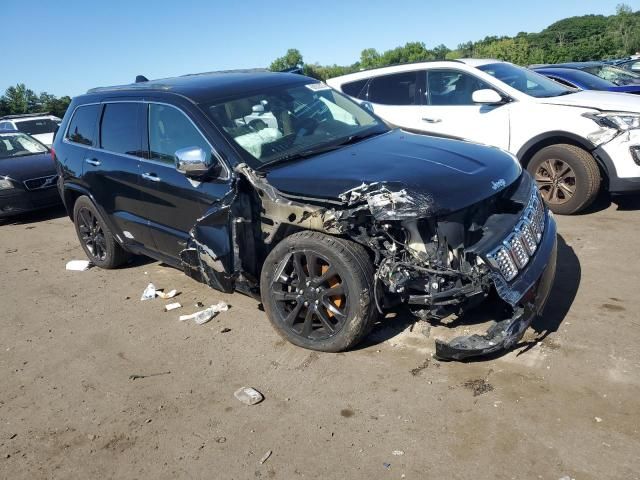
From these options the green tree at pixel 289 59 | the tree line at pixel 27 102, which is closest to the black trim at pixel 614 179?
the tree line at pixel 27 102

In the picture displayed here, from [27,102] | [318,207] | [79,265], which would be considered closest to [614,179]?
[318,207]

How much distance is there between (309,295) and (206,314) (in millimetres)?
1317

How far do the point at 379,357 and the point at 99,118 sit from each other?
363cm

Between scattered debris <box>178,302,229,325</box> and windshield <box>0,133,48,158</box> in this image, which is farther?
windshield <box>0,133,48,158</box>

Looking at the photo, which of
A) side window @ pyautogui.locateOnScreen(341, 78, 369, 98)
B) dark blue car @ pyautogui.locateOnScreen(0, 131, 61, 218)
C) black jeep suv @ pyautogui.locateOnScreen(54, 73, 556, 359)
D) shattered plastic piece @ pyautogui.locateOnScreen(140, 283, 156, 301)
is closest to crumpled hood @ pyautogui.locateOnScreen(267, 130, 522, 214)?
black jeep suv @ pyautogui.locateOnScreen(54, 73, 556, 359)

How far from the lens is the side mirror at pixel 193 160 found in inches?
151

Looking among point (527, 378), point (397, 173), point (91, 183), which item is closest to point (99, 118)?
point (91, 183)

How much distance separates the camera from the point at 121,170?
16.1ft

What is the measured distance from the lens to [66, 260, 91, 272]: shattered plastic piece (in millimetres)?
6251

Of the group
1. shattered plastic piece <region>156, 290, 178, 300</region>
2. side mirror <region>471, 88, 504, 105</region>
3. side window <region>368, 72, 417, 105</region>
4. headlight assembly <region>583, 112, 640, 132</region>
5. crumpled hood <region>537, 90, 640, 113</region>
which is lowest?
shattered plastic piece <region>156, 290, 178, 300</region>

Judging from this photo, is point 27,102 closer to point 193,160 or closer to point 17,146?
point 17,146

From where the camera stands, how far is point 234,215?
3.82 m

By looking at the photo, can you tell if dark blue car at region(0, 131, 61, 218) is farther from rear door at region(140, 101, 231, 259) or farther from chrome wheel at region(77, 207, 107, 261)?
rear door at region(140, 101, 231, 259)

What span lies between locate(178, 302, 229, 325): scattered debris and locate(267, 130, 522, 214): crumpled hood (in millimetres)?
1455
